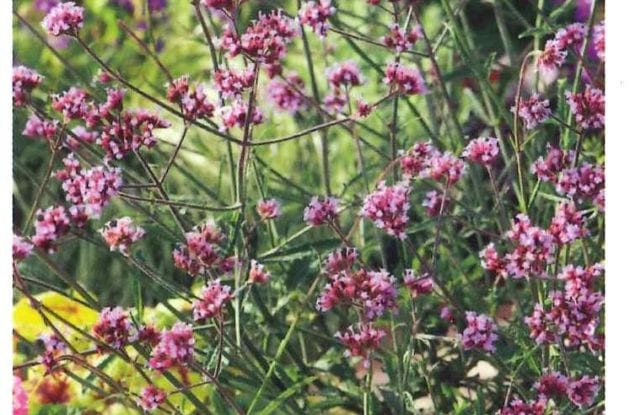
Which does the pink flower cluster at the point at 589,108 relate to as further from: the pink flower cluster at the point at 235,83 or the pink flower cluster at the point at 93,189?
the pink flower cluster at the point at 93,189

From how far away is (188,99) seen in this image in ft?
4.73

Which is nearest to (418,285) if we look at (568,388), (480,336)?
(480,336)

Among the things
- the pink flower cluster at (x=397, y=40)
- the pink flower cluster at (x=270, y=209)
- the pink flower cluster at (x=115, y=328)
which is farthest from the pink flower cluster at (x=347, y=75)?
the pink flower cluster at (x=115, y=328)

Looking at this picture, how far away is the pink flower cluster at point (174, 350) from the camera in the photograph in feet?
4.45

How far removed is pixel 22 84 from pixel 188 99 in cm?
20

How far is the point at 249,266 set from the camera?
163cm

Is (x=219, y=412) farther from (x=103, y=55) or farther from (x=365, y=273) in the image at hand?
(x=103, y=55)

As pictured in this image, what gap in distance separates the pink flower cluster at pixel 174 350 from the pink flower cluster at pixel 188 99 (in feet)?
0.79

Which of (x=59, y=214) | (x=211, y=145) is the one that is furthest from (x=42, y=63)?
(x=59, y=214)

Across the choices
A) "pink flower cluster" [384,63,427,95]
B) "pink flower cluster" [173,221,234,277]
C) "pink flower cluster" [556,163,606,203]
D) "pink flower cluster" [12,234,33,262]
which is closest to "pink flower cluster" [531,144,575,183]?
"pink flower cluster" [556,163,606,203]

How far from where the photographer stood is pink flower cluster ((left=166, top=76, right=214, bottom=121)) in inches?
56.3

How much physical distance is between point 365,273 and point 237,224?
7.8 inches

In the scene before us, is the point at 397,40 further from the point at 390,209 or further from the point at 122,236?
the point at 122,236

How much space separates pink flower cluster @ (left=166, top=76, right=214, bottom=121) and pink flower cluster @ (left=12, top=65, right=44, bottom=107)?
0.17 meters
